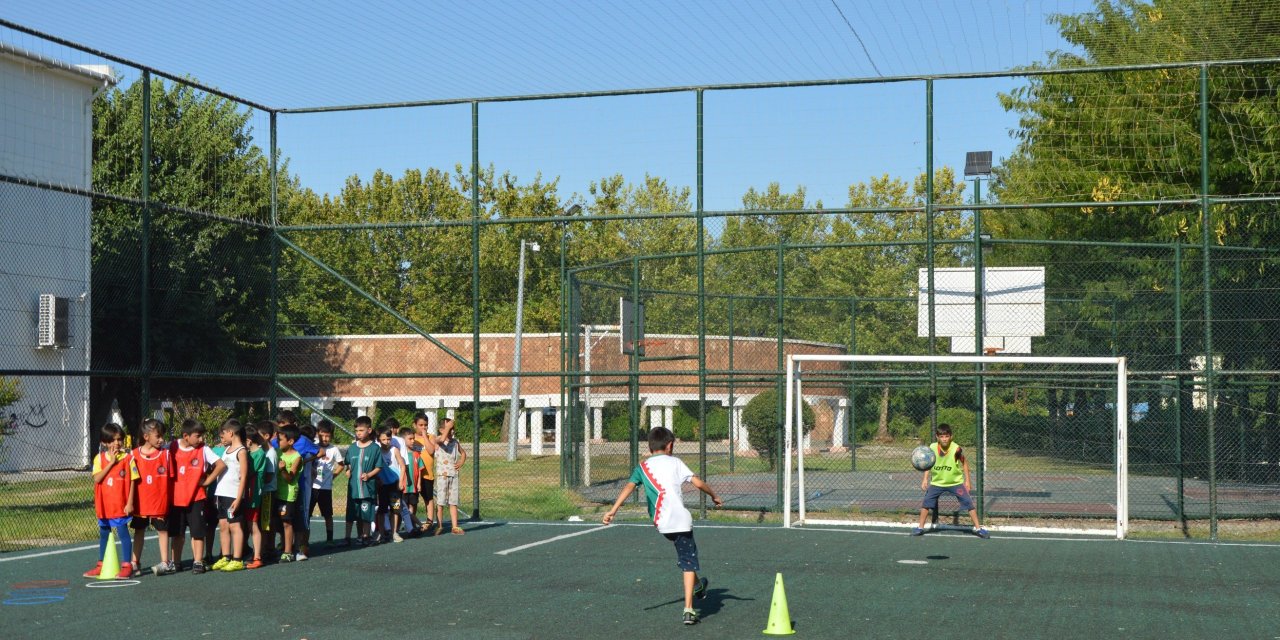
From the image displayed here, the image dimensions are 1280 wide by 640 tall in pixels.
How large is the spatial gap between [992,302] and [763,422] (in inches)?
253

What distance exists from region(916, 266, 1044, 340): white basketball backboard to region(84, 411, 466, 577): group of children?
25.3 feet

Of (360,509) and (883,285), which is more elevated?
(883,285)

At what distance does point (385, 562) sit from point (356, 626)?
12.4ft

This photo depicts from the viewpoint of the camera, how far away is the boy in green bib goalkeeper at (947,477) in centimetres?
1584

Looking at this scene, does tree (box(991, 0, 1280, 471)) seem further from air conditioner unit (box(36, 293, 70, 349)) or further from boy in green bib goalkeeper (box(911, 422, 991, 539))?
air conditioner unit (box(36, 293, 70, 349))

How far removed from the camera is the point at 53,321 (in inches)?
642

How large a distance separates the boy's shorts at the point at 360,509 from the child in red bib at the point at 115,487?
9.63 ft

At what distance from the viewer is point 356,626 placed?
9.70m

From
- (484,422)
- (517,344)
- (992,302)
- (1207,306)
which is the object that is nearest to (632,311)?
(517,344)

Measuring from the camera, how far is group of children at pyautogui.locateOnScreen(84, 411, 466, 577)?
41.2ft

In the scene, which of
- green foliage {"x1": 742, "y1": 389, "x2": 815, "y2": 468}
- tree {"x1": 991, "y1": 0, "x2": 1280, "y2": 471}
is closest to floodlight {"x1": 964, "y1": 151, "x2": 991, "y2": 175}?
tree {"x1": 991, "y1": 0, "x2": 1280, "y2": 471}

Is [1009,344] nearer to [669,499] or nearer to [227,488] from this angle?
[669,499]

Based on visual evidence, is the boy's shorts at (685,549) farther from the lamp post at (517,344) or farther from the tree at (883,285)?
the tree at (883,285)

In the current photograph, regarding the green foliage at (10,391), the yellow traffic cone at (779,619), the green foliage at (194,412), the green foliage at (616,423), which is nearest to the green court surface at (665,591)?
the yellow traffic cone at (779,619)
